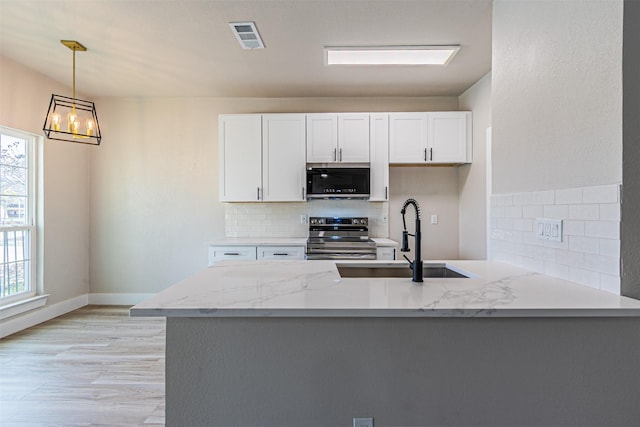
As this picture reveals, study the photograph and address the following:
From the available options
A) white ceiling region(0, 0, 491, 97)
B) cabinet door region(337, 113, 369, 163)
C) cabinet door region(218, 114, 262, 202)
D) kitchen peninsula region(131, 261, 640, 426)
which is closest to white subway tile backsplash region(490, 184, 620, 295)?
kitchen peninsula region(131, 261, 640, 426)

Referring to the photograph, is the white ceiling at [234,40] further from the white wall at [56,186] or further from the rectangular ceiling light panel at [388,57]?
the white wall at [56,186]

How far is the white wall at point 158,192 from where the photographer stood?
438 centimetres

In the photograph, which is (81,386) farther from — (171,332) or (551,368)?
(551,368)

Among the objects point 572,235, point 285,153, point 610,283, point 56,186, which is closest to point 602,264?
point 610,283

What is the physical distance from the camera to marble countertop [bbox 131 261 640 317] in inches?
45.8

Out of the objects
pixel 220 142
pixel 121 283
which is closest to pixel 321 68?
pixel 220 142

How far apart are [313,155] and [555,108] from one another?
2.59 metres

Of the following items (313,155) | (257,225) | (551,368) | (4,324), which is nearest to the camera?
(551,368)

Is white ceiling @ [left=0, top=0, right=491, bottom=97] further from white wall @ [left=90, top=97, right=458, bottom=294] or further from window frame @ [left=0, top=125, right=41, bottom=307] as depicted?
window frame @ [left=0, top=125, right=41, bottom=307]

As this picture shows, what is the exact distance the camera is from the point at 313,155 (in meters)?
3.97

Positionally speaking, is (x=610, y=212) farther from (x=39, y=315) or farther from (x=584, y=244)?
(x=39, y=315)

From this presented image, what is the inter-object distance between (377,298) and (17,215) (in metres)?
3.90

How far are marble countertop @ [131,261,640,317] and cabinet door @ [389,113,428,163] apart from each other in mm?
2419

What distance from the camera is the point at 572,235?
1.53 metres
